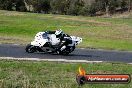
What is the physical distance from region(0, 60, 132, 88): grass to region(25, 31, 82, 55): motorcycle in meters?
4.20

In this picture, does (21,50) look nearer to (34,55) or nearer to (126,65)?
(34,55)

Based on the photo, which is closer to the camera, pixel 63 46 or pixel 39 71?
pixel 39 71

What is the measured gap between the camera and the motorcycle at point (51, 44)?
88.7 ft

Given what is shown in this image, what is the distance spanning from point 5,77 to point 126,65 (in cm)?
876

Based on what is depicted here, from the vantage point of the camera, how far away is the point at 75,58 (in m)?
26.0

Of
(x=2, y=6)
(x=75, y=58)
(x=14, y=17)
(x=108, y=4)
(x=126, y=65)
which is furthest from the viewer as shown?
(x=108, y=4)

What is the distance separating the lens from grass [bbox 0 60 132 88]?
1531 cm

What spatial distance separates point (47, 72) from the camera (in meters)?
19.8

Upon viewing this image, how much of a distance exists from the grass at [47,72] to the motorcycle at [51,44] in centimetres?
420

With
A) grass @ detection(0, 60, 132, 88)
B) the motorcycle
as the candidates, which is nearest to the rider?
the motorcycle

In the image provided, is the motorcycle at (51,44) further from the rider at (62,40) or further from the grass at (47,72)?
the grass at (47,72)

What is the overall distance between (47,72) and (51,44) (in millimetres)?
7484

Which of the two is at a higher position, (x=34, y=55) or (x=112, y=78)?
(x=112, y=78)

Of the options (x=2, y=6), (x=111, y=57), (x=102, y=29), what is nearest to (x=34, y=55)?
(x=111, y=57)
